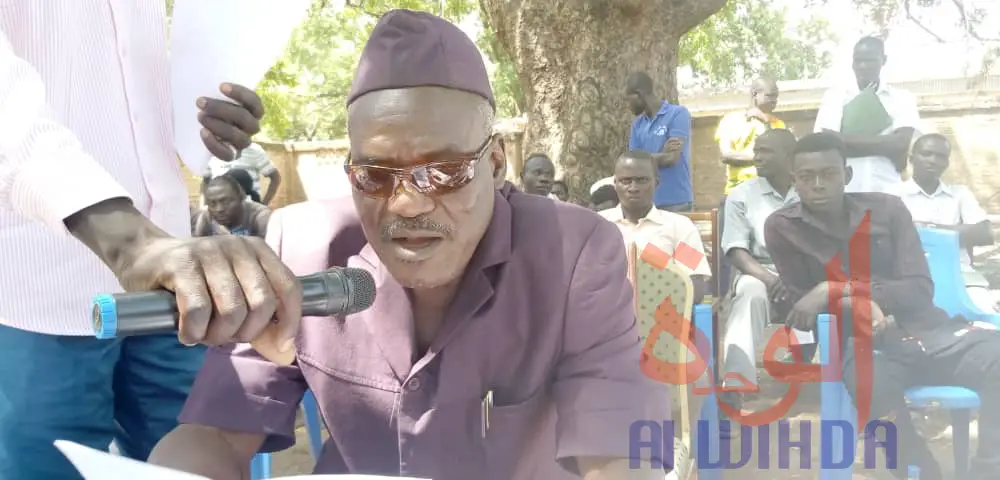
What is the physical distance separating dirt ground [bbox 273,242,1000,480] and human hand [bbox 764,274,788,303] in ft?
2.12

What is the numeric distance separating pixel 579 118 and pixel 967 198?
3.53 metres

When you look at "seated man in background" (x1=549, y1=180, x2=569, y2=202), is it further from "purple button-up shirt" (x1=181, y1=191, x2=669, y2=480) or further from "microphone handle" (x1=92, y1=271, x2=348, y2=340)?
"microphone handle" (x1=92, y1=271, x2=348, y2=340)

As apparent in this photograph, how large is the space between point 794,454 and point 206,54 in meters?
3.65

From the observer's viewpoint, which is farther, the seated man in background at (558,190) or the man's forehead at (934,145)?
the seated man in background at (558,190)

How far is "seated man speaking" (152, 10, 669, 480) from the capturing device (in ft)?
4.81

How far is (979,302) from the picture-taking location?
4.33 m

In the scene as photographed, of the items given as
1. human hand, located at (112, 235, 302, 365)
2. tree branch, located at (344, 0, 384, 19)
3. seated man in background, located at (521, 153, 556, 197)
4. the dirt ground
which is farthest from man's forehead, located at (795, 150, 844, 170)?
tree branch, located at (344, 0, 384, 19)

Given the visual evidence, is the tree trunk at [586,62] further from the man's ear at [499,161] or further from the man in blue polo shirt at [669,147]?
the man's ear at [499,161]

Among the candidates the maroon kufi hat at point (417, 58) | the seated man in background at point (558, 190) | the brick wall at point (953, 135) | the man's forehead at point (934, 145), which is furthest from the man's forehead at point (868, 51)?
the maroon kufi hat at point (417, 58)

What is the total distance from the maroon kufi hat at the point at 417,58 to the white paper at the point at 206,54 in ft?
1.60

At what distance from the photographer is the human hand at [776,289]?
4.60 m

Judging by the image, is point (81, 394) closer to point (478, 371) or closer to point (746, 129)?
point (478, 371)

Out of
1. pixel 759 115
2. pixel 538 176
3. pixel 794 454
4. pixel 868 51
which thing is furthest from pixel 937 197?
pixel 538 176

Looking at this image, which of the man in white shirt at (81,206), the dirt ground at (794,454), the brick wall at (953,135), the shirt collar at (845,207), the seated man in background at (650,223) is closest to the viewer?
the man in white shirt at (81,206)
